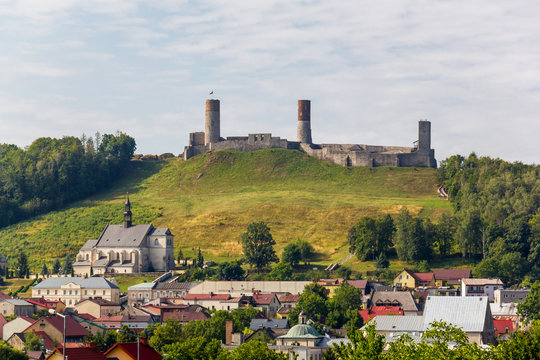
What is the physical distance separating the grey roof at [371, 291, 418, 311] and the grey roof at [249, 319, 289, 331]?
1550 cm

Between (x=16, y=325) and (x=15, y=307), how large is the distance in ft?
38.8

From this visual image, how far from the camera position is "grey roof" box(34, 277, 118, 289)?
14838 centimetres

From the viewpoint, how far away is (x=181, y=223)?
593ft

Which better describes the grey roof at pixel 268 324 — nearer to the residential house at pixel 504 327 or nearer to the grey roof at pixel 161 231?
the residential house at pixel 504 327

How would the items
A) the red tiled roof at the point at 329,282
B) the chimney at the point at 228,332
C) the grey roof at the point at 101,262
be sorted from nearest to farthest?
1. the chimney at the point at 228,332
2. the red tiled roof at the point at 329,282
3. the grey roof at the point at 101,262

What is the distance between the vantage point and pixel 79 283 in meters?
150

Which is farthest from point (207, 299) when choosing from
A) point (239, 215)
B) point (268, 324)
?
point (239, 215)

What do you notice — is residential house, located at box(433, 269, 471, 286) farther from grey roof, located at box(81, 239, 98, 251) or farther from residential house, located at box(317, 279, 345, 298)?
grey roof, located at box(81, 239, 98, 251)

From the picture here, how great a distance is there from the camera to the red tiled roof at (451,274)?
14312 cm

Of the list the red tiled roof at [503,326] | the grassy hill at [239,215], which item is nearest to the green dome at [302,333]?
the red tiled roof at [503,326]

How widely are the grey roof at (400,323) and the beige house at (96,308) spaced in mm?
38812

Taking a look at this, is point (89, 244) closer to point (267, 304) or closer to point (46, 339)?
point (267, 304)

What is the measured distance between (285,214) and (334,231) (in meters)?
12.5

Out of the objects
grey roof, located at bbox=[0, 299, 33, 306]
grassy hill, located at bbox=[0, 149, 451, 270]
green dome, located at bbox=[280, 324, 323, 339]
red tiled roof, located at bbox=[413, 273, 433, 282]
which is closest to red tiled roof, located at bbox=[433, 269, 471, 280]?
red tiled roof, located at bbox=[413, 273, 433, 282]
